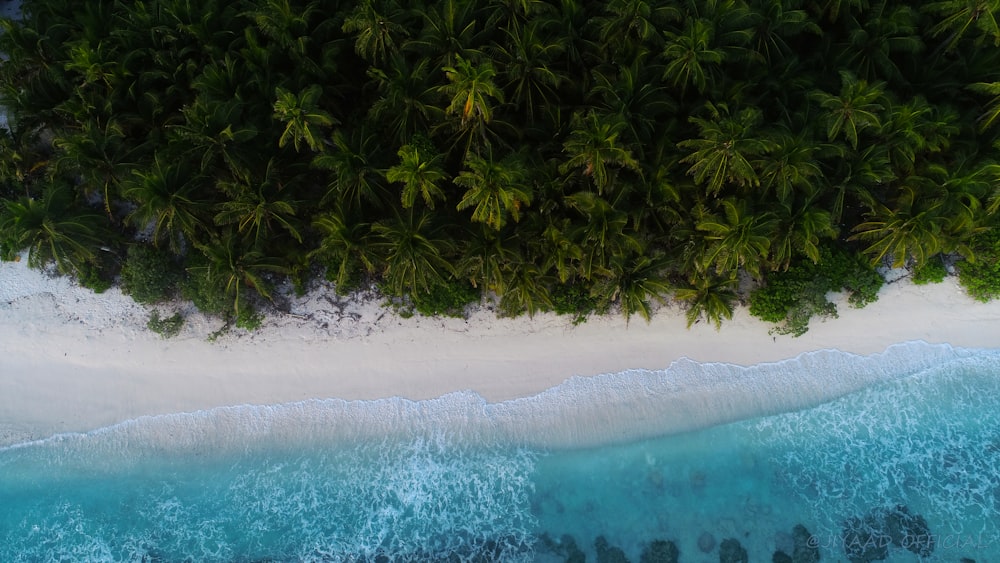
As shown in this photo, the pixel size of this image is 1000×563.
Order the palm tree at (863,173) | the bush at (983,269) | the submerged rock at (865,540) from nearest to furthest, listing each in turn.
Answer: the palm tree at (863,173), the submerged rock at (865,540), the bush at (983,269)

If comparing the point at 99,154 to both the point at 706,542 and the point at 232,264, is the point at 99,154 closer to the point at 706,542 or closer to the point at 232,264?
the point at 232,264

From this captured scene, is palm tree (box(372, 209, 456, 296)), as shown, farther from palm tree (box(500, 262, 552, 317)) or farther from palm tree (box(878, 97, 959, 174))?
palm tree (box(878, 97, 959, 174))

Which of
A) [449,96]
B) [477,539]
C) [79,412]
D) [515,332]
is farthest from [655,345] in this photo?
[79,412]

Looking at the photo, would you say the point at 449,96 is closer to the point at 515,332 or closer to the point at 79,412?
the point at 515,332

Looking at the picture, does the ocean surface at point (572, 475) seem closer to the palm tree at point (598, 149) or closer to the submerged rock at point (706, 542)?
the submerged rock at point (706, 542)

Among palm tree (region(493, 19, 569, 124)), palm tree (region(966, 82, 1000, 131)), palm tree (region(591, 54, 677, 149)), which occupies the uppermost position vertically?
palm tree (region(493, 19, 569, 124))

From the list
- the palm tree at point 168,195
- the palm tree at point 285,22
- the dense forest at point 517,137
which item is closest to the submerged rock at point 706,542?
the dense forest at point 517,137

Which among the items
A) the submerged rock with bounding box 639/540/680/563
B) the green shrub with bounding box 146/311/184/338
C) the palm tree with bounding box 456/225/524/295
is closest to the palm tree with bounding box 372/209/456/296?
the palm tree with bounding box 456/225/524/295

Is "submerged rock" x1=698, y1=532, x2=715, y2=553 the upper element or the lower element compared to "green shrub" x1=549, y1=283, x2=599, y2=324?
lower
